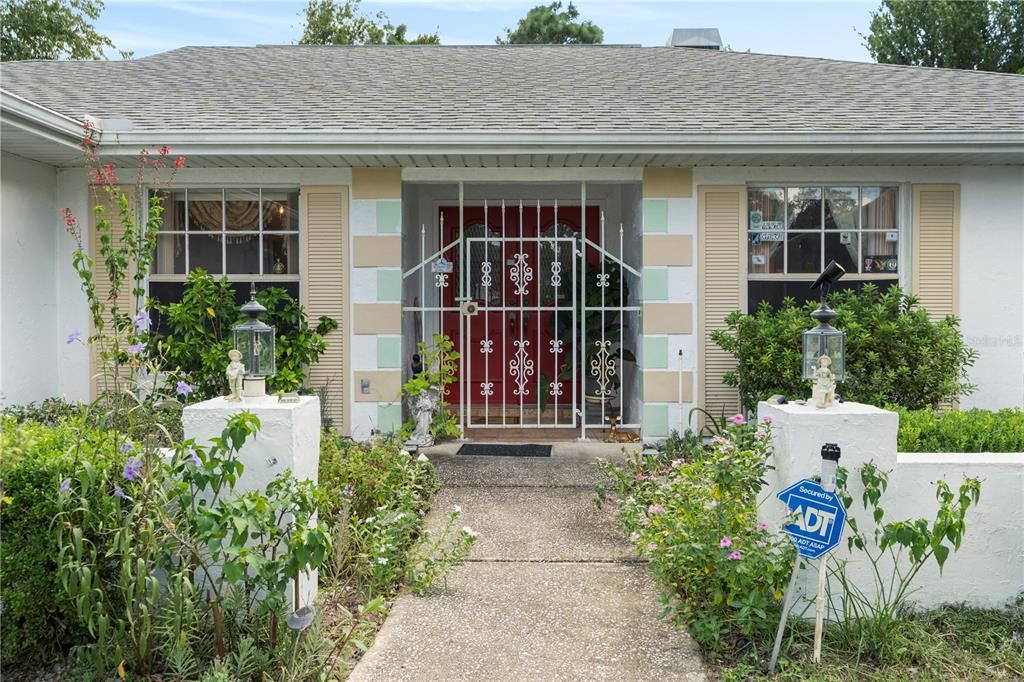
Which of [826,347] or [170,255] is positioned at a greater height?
[170,255]

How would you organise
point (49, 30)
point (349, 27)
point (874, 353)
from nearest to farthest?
1. point (874, 353)
2. point (49, 30)
3. point (349, 27)

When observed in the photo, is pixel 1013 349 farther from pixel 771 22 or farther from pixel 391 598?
pixel 391 598

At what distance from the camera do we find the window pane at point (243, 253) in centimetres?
691

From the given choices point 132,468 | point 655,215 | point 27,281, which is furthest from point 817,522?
point 27,281

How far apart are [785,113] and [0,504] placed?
659cm

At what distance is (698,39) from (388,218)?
6.21 m

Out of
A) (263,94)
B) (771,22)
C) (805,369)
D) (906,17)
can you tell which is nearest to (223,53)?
(263,94)

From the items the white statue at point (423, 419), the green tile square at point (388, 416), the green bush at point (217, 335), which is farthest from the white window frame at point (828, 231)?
the green bush at point (217, 335)

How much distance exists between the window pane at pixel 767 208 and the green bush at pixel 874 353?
970 mm

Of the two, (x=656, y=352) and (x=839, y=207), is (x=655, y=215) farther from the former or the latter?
(x=839, y=207)

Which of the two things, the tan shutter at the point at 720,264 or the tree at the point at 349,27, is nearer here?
the tan shutter at the point at 720,264

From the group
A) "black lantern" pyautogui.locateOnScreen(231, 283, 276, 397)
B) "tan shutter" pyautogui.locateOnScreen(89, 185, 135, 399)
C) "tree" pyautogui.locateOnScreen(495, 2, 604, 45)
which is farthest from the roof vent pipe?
"tree" pyautogui.locateOnScreen(495, 2, 604, 45)

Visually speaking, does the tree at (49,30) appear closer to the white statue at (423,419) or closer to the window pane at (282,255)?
the window pane at (282,255)

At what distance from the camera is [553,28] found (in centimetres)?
2278
